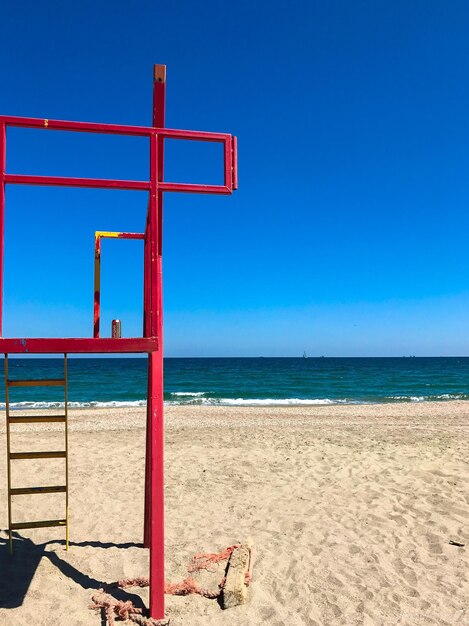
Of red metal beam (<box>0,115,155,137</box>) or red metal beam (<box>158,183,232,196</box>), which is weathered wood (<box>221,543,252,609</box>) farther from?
red metal beam (<box>0,115,155,137</box>)

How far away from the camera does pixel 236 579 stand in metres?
4.65

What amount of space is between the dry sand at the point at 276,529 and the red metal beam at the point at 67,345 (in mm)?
2461

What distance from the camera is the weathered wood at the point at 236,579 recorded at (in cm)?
443

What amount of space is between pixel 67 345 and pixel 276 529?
412 cm

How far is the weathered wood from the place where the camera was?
4434 millimetres

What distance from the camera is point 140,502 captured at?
727 centimetres

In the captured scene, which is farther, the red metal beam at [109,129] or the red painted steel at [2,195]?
the red metal beam at [109,129]

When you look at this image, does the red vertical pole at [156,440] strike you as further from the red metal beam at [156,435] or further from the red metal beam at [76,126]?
the red metal beam at [76,126]

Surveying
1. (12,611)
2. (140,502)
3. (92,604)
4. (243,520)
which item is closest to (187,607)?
(92,604)

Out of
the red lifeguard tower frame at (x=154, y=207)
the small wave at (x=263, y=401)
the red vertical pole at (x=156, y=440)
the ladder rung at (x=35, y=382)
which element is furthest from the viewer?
the small wave at (x=263, y=401)

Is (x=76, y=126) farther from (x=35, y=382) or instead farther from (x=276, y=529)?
(x=276, y=529)

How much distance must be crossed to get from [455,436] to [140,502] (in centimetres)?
929

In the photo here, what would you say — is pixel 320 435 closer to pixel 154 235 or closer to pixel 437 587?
pixel 437 587

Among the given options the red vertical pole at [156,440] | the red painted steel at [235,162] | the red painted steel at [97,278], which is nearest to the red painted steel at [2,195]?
the red vertical pole at [156,440]
